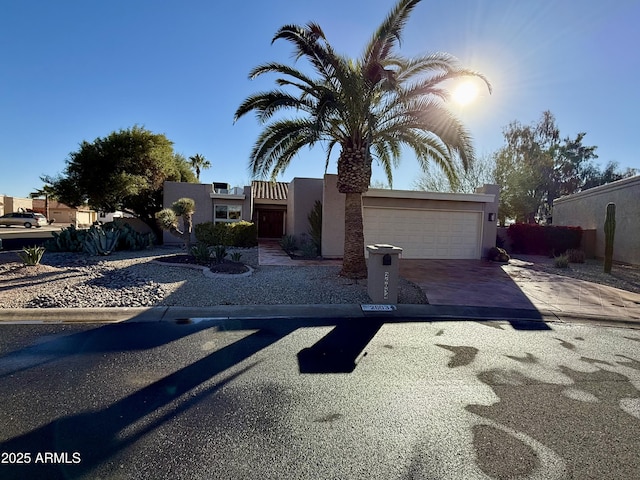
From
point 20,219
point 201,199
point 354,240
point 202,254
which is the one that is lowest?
point 202,254

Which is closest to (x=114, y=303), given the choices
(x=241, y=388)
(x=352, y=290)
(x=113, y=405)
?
(x=113, y=405)

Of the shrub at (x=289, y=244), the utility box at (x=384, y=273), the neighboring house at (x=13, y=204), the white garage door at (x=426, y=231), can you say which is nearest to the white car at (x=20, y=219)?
the neighboring house at (x=13, y=204)

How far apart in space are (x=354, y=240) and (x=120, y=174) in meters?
14.4

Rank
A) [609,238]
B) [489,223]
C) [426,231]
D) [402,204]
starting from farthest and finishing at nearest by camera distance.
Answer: [489,223]
[426,231]
[402,204]
[609,238]

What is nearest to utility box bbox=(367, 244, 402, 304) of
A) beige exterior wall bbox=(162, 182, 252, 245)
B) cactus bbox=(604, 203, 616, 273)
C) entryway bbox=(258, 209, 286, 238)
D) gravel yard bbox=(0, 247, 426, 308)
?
gravel yard bbox=(0, 247, 426, 308)

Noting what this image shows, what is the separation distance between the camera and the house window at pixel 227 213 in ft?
66.1

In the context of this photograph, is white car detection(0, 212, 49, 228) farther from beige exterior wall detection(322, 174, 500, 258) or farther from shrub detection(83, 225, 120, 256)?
beige exterior wall detection(322, 174, 500, 258)

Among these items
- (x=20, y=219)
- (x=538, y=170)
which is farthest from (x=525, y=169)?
(x=20, y=219)

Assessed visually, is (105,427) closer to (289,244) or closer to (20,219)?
(289,244)

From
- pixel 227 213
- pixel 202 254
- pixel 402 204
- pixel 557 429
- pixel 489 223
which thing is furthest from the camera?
pixel 227 213

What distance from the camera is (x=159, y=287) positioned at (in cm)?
809

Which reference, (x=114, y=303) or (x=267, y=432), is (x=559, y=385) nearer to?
(x=267, y=432)

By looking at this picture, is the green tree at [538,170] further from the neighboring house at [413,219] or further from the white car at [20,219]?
the white car at [20,219]

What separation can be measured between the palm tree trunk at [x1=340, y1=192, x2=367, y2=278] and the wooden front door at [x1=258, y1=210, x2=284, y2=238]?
17.3 metres
